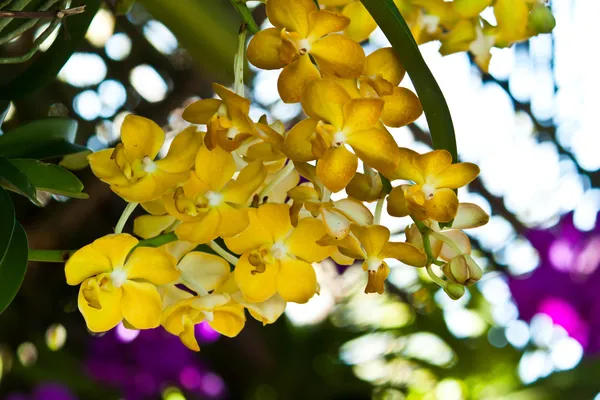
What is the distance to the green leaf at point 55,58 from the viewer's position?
359 mm

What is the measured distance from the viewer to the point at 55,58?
1.19ft

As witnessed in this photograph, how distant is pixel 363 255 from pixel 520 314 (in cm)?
72

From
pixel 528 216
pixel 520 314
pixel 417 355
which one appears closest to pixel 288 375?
pixel 417 355

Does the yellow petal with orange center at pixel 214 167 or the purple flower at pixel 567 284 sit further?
the purple flower at pixel 567 284

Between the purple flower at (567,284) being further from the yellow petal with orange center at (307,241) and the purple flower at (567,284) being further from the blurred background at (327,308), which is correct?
the yellow petal with orange center at (307,241)

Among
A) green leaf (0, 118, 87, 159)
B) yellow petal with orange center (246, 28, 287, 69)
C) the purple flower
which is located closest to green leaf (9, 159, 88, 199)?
green leaf (0, 118, 87, 159)

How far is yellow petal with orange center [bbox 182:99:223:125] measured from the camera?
0.93ft

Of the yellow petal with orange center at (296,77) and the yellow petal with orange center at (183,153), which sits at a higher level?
the yellow petal with orange center at (296,77)

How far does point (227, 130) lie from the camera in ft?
0.89

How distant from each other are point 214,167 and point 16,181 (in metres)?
0.09

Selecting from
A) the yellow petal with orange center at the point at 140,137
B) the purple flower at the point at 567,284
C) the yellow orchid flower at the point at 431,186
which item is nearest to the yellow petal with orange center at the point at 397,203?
the yellow orchid flower at the point at 431,186

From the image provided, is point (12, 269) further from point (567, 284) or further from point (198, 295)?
point (567, 284)

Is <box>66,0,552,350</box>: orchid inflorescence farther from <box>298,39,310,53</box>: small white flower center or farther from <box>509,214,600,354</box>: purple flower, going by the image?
<box>509,214,600,354</box>: purple flower

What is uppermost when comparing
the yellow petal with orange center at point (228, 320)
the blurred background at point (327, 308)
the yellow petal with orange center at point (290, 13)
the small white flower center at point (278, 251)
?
the yellow petal with orange center at point (290, 13)
